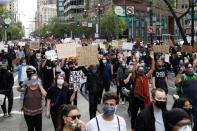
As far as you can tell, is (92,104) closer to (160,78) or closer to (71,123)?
(160,78)

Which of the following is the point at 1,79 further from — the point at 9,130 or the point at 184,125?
the point at 184,125

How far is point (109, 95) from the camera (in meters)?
6.29

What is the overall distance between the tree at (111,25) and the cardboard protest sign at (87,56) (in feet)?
205

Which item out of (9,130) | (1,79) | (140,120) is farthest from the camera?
(1,79)

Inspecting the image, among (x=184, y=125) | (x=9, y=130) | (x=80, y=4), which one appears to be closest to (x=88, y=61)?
(x=9, y=130)

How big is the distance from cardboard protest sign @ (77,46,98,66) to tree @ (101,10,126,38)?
205 ft

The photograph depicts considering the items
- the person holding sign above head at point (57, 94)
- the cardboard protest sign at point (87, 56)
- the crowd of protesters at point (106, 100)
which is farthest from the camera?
the cardboard protest sign at point (87, 56)

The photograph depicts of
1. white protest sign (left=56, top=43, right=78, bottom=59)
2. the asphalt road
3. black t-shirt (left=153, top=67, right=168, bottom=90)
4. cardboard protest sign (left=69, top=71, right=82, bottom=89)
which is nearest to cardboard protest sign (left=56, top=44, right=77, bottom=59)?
white protest sign (left=56, top=43, right=78, bottom=59)

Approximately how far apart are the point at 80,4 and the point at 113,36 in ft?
238

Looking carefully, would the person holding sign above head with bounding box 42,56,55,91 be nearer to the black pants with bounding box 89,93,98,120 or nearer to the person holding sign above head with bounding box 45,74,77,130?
the black pants with bounding box 89,93,98,120

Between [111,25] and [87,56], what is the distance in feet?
214

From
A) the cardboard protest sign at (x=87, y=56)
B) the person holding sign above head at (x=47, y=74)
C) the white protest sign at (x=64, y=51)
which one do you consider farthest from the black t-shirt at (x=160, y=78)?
the person holding sign above head at (x=47, y=74)

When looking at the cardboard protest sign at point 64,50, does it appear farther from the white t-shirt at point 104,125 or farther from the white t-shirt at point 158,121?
the white t-shirt at point 104,125

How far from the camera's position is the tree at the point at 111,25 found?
78625 millimetres
